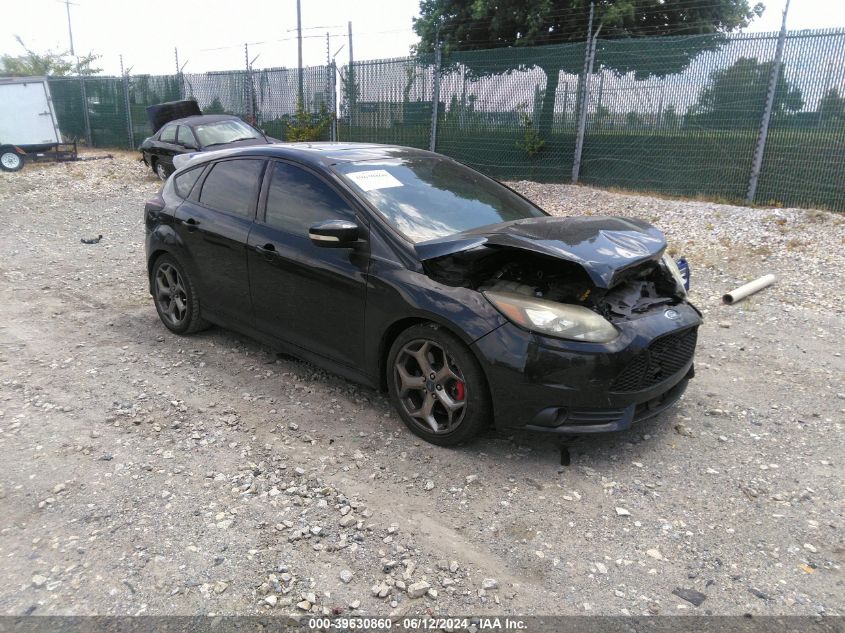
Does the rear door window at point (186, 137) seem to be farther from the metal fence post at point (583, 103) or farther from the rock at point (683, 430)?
the rock at point (683, 430)

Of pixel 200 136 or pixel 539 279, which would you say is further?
pixel 200 136

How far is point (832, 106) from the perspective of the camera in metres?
9.42

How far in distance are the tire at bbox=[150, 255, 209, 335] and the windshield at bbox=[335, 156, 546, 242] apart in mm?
1907

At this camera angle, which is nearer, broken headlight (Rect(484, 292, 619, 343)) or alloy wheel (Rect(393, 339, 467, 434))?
broken headlight (Rect(484, 292, 619, 343))

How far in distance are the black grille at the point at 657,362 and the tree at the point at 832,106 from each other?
7874 mm

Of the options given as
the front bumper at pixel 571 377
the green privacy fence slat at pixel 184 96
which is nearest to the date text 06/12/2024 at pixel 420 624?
the front bumper at pixel 571 377

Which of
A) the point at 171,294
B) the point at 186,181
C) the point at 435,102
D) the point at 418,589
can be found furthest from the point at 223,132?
the point at 418,589

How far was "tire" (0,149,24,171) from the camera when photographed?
59.3 feet

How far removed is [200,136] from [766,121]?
11.2m

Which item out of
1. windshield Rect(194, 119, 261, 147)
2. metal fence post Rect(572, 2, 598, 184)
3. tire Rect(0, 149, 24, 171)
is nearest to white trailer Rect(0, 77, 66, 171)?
tire Rect(0, 149, 24, 171)

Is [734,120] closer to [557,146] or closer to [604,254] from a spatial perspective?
[557,146]

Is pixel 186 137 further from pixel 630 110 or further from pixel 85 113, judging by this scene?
pixel 85 113

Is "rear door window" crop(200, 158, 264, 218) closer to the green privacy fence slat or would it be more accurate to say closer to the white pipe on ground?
the white pipe on ground

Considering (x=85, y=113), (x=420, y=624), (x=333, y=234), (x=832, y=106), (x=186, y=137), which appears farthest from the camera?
(x=85, y=113)
